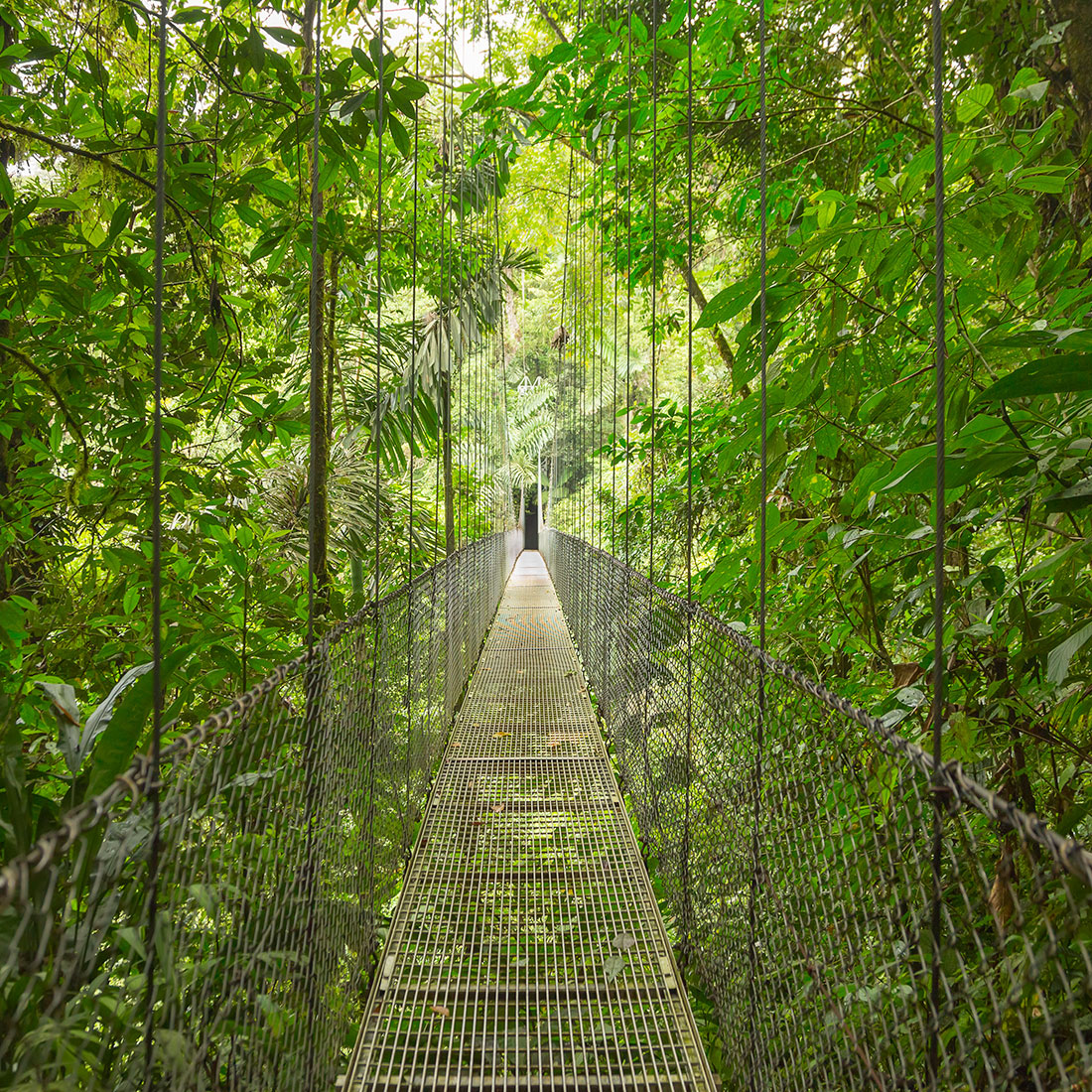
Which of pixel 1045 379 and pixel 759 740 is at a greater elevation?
pixel 1045 379

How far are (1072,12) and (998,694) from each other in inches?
50.6

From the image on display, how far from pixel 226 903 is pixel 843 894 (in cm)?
80

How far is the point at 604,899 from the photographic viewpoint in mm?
1912

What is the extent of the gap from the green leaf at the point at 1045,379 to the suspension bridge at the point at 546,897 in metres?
0.07

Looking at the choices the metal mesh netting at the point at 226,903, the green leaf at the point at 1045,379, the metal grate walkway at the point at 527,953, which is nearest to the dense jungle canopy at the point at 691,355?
the green leaf at the point at 1045,379

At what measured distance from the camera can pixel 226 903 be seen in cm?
91

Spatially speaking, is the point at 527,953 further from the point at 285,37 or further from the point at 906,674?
the point at 285,37

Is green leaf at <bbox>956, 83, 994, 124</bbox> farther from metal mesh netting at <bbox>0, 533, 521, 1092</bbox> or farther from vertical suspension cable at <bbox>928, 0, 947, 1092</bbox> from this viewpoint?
metal mesh netting at <bbox>0, 533, 521, 1092</bbox>

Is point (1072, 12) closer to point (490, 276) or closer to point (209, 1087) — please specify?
point (209, 1087)

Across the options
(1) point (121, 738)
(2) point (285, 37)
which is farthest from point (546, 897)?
(2) point (285, 37)

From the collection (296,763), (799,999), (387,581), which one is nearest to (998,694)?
(799,999)

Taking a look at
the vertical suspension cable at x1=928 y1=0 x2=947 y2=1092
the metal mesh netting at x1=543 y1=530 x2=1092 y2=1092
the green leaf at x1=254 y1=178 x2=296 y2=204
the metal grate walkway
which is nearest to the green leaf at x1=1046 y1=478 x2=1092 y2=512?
the vertical suspension cable at x1=928 y1=0 x2=947 y2=1092

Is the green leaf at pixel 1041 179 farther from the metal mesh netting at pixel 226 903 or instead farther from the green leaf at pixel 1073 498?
the metal mesh netting at pixel 226 903

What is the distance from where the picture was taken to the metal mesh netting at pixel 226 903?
2.15 feet
